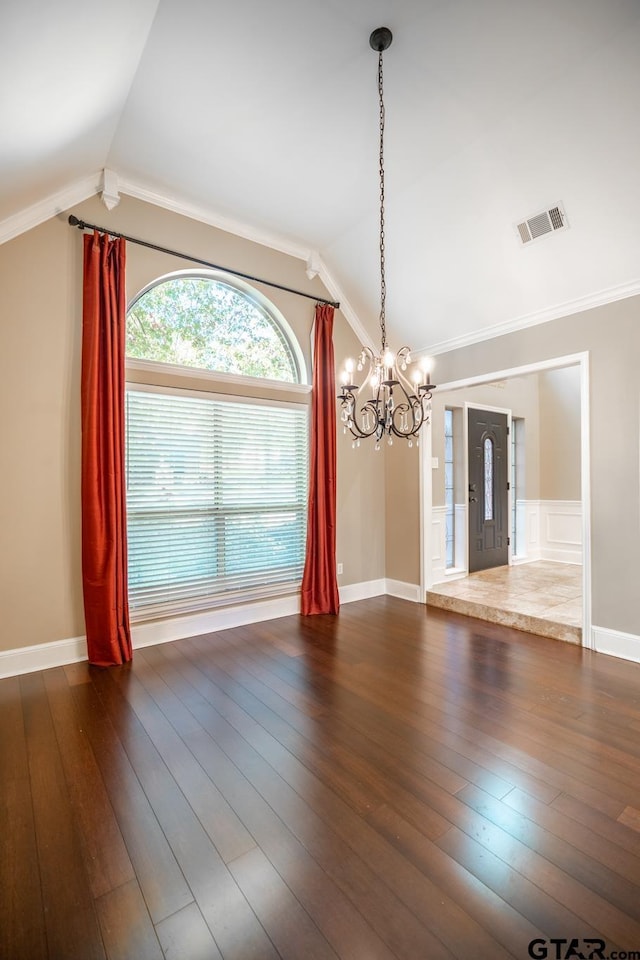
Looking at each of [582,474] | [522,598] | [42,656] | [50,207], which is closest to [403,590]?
[522,598]

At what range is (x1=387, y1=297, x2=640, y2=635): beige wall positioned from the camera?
338 centimetres

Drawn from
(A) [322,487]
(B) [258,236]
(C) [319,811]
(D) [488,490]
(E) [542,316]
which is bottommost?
(C) [319,811]

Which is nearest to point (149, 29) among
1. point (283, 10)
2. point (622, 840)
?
point (283, 10)

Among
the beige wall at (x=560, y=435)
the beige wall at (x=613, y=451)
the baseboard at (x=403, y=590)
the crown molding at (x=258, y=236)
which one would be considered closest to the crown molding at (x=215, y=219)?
the crown molding at (x=258, y=236)

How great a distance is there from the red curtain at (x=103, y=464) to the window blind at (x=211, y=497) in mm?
253

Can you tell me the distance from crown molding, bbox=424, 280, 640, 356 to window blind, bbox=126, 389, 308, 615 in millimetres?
1733

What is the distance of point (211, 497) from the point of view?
406 centimetres

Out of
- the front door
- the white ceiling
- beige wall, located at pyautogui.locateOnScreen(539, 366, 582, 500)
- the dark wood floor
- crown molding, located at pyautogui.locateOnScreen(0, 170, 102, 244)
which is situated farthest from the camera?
beige wall, located at pyautogui.locateOnScreen(539, 366, 582, 500)

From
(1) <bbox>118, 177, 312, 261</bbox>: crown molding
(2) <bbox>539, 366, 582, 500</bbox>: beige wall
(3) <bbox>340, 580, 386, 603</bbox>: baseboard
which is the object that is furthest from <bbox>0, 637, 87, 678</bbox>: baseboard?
(2) <bbox>539, 366, 582, 500</bbox>: beige wall

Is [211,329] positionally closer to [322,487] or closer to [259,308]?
[259,308]

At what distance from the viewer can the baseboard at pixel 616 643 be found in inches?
132

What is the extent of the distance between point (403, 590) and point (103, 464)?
3.53 metres

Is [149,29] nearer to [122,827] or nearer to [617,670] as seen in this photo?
[122,827]

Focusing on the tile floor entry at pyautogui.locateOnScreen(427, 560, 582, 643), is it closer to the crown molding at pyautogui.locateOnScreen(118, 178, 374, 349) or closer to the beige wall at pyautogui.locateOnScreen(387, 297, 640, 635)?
the beige wall at pyautogui.locateOnScreen(387, 297, 640, 635)
